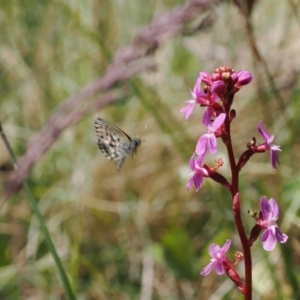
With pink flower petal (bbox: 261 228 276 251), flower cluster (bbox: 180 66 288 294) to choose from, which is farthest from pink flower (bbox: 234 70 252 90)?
pink flower petal (bbox: 261 228 276 251)

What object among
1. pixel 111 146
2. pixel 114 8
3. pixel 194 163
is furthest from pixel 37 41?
pixel 194 163

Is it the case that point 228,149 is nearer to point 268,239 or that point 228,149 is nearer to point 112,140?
point 268,239

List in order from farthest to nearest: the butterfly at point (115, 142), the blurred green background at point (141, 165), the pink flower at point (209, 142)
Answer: the blurred green background at point (141, 165)
the butterfly at point (115, 142)
the pink flower at point (209, 142)

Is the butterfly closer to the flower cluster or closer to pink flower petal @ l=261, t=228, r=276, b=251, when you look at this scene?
the flower cluster

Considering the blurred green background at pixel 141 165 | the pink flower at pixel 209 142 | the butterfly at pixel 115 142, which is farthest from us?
the blurred green background at pixel 141 165

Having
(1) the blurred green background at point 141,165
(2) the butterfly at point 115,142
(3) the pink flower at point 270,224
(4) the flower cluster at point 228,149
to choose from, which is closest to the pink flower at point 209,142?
(4) the flower cluster at point 228,149

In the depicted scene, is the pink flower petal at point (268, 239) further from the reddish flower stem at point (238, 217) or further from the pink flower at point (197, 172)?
the pink flower at point (197, 172)
